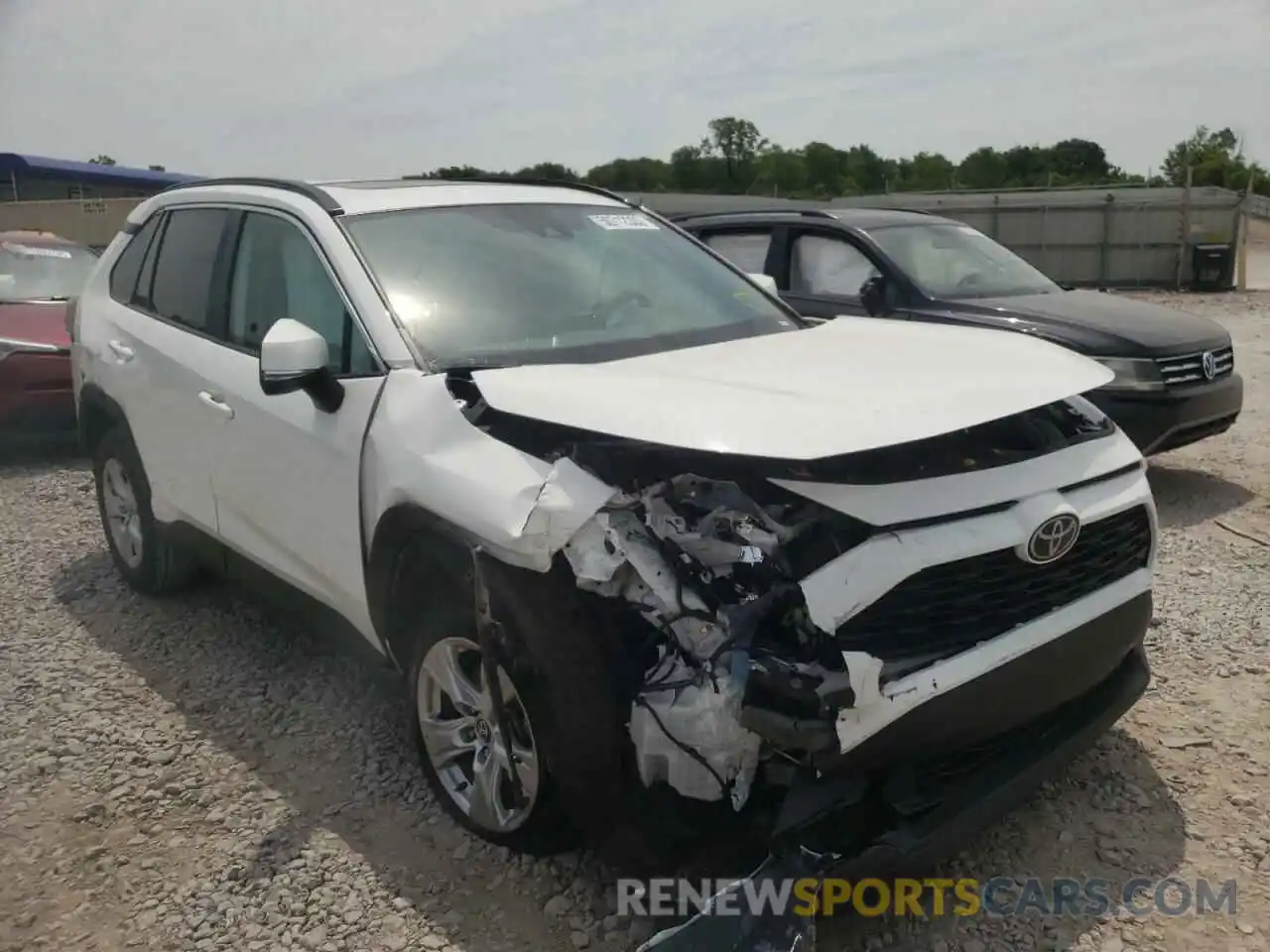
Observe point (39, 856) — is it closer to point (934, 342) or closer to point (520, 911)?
point (520, 911)

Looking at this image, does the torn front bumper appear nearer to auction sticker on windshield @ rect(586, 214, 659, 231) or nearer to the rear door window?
auction sticker on windshield @ rect(586, 214, 659, 231)

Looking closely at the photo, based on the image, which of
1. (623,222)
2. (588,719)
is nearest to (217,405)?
(623,222)

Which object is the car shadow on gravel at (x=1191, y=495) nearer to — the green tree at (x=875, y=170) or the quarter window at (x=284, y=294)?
the quarter window at (x=284, y=294)

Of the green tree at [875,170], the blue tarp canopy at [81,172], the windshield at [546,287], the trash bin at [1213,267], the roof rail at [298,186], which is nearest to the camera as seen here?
the windshield at [546,287]

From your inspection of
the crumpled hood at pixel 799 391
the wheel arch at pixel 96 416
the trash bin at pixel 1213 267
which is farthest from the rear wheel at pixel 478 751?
the trash bin at pixel 1213 267

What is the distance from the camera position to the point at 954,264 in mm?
7254

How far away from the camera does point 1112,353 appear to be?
6.01 meters

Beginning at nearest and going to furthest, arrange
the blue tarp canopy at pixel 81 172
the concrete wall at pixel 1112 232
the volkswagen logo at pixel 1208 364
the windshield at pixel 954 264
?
the volkswagen logo at pixel 1208 364 < the windshield at pixel 954 264 < the concrete wall at pixel 1112 232 < the blue tarp canopy at pixel 81 172

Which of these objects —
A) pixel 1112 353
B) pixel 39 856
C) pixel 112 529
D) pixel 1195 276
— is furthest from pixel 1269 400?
pixel 1195 276

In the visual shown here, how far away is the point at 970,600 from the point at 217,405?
2697mm

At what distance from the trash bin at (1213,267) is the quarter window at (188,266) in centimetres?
2093

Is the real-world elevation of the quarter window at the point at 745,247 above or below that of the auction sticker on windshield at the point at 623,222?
below

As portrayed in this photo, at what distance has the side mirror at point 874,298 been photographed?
269 inches

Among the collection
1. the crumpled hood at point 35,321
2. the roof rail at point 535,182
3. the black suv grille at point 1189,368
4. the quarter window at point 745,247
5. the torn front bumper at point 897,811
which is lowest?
the torn front bumper at point 897,811
